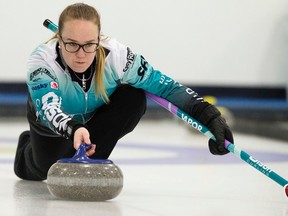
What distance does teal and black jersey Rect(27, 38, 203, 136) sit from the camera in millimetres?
2627

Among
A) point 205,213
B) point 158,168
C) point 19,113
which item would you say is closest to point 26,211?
point 205,213

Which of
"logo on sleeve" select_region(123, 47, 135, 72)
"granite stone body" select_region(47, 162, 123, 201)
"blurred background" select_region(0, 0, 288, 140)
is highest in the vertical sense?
"blurred background" select_region(0, 0, 288, 140)

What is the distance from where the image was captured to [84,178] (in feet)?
7.91

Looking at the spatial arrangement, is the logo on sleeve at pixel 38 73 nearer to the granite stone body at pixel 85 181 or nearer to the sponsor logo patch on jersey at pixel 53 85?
the sponsor logo patch on jersey at pixel 53 85

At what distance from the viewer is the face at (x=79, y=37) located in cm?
256

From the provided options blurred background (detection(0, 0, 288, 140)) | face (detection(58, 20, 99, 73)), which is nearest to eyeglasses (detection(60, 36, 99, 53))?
face (detection(58, 20, 99, 73))

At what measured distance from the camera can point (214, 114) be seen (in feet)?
8.90

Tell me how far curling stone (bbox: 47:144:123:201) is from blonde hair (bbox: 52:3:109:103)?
0.39 metres

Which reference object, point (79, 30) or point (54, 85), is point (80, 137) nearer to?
point (54, 85)

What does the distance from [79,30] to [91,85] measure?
29 cm

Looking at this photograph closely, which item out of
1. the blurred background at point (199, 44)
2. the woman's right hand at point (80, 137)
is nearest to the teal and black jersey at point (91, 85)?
the woman's right hand at point (80, 137)

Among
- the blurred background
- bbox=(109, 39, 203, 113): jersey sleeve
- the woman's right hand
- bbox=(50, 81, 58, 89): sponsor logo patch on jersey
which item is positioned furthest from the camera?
the blurred background

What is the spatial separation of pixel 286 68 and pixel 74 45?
604cm

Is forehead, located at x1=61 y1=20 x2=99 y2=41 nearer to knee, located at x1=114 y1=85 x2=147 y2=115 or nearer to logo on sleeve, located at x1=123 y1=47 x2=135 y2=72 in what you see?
logo on sleeve, located at x1=123 y1=47 x2=135 y2=72
